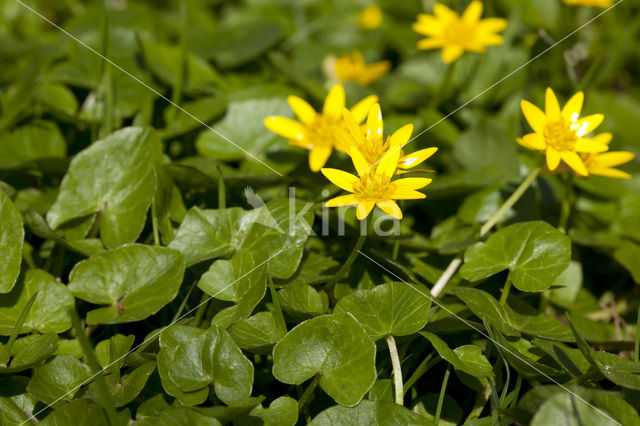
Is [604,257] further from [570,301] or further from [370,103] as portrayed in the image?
[370,103]

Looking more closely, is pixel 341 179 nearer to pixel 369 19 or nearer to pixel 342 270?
pixel 342 270

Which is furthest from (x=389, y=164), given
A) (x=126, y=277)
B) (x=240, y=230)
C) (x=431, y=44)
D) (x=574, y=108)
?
(x=431, y=44)

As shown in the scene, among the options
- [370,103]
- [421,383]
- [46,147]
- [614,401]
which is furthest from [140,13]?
Result: [614,401]

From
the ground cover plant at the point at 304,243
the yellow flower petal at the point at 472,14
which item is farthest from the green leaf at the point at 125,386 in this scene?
the yellow flower petal at the point at 472,14

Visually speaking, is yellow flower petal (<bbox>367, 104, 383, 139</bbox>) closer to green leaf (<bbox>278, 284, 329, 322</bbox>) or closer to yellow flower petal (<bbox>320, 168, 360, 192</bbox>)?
yellow flower petal (<bbox>320, 168, 360, 192</bbox>)

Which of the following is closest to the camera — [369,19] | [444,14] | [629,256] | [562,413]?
[562,413]
